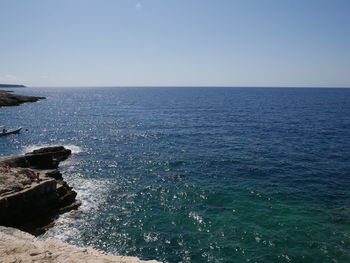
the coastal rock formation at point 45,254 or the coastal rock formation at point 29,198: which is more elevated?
the coastal rock formation at point 45,254

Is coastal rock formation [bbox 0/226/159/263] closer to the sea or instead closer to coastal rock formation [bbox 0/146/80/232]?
the sea

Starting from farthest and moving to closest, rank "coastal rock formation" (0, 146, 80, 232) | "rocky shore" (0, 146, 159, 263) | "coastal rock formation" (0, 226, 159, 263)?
"coastal rock formation" (0, 146, 80, 232), "rocky shore" (0, 146, 159, 263), "coastal rock formation" (0, 226, 159, 263)

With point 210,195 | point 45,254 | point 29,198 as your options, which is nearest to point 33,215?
point 29,198

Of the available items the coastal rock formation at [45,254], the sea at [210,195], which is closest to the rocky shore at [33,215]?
the coastal rock formation at [45,254]

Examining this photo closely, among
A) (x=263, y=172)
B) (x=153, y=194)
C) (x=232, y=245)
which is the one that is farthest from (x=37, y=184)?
(x=263, y=172)

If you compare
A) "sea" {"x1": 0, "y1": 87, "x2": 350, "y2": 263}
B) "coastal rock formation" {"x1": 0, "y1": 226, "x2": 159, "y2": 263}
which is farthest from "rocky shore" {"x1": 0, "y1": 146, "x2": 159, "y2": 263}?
"sea" {"x1": 0, "y1": 87, "x2": 350, "y2": 263}

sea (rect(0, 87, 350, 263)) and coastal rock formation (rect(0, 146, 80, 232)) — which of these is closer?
sea (rect(0, 87, 350, 263))

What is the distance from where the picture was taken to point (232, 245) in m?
22.2

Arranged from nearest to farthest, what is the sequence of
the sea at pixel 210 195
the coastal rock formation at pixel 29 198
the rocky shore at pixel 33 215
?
the rocky shore at pixel 33 215 → the sea at pixel 210 195 → the coastal rock formation at pixel 29 198

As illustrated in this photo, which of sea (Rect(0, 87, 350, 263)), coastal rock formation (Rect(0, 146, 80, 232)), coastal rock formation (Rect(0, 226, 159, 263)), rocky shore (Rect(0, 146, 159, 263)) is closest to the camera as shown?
coastal rock formation (Rect(0, 226, 159, 263))

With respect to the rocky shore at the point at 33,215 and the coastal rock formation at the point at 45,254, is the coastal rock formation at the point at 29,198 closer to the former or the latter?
the rocky shore at the point at 33,215

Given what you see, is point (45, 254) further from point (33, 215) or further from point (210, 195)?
point (210, 195)

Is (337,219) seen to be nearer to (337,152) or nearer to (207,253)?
(207,253)

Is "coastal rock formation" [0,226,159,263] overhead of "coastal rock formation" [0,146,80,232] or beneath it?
overhead
